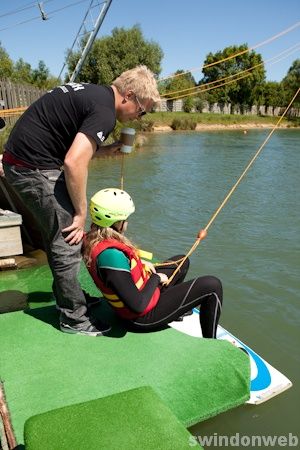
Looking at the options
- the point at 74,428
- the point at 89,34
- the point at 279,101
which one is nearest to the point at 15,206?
the point at 74,428

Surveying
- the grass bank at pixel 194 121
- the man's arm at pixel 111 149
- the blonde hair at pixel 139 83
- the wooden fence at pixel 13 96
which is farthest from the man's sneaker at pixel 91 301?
the grass bank at pixel 194 121

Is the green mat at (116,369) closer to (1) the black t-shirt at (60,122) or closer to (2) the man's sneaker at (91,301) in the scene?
(2) the man's sneaker at (91,301)

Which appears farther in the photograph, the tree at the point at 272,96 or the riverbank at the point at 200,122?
the tree at the point at 272,96

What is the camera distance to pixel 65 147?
9.38 feet

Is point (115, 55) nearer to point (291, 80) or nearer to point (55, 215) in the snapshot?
point (55, 215)

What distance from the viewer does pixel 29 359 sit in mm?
2830

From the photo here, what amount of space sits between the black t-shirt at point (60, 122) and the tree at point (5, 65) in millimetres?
38547

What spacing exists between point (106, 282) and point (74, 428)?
43.4 inches

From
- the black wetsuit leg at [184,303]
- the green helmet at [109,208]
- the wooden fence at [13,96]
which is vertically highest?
the wooden fence at [13,96]

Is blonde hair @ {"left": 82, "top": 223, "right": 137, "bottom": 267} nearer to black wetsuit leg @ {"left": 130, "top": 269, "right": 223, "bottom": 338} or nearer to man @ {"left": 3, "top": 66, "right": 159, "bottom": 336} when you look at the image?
man @ {"left": 3, "top": 66, "right": 159, "bottom": 336}

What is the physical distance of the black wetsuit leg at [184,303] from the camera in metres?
3.11

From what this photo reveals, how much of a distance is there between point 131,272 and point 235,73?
68.0m

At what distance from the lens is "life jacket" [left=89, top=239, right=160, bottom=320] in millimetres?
2871

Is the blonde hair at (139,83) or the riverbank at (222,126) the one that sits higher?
the blonde hair at (139,83)
